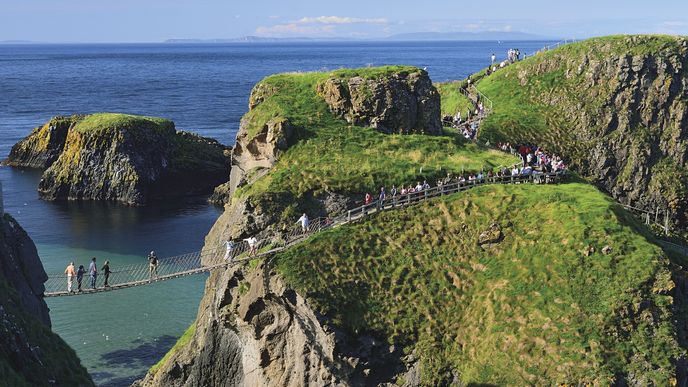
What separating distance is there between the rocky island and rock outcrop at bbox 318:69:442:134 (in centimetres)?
156

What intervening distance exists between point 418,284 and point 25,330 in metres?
24.6

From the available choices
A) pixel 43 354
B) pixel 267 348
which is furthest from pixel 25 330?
pixel 267 348

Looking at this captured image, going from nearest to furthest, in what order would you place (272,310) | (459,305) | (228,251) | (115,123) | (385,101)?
(459,305) → (272,310) → (228,251) → (385,101) → (115,123)

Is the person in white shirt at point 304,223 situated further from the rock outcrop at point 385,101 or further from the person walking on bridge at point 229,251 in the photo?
the rock outcrop at point 385,101

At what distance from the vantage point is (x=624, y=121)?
86750 mm

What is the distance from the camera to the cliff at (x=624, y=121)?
85.4 m

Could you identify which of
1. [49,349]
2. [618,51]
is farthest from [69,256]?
[618,51]

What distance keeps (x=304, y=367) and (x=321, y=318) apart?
130 inches

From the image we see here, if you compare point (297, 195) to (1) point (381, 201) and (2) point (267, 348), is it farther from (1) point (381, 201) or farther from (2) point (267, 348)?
(2) point (267, 348)

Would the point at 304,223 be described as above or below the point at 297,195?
below

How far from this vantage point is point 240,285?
166ft

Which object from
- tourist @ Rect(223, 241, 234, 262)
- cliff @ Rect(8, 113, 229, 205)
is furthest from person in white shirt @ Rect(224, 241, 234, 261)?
cliff @ Rect(8, 113, 229, 205)

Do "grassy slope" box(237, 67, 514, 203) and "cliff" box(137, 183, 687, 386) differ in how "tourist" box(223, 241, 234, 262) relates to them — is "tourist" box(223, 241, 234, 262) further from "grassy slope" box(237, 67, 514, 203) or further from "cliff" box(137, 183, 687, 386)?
"grassy slope" box(237, 67, 514, 203)

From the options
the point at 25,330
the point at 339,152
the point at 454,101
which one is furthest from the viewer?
the point at 454,101
